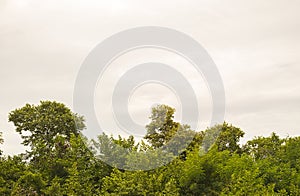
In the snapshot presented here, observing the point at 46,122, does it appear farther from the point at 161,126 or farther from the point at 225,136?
the point at 225,136

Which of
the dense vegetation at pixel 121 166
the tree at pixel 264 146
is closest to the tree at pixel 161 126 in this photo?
the dense vegetation at pixel 121 166

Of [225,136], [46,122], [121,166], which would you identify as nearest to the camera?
[121,166]

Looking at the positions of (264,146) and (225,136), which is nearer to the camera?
(264,146)

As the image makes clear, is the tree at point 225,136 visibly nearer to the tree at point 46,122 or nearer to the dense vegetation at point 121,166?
the dense vegetation at point 121,166

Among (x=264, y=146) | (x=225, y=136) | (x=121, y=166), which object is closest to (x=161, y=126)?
(x=225, y=136)

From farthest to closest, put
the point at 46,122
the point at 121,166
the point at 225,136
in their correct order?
1. the point at 225,136
2. the point at 46,122
3. the point at 121,166

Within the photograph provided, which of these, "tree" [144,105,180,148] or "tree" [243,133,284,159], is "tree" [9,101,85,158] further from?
"tree" [243,133,284,159]

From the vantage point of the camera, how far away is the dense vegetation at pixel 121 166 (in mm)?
30219

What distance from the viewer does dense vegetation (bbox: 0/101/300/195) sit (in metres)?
30.2

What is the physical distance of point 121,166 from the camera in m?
34.0

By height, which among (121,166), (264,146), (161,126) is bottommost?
(121,166)

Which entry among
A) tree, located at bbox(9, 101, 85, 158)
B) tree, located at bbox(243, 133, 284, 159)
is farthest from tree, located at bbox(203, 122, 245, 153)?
tree, located at bbox(9, 101, 85, 158)

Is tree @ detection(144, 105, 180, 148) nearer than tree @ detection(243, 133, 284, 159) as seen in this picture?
No

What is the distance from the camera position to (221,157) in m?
34.9
